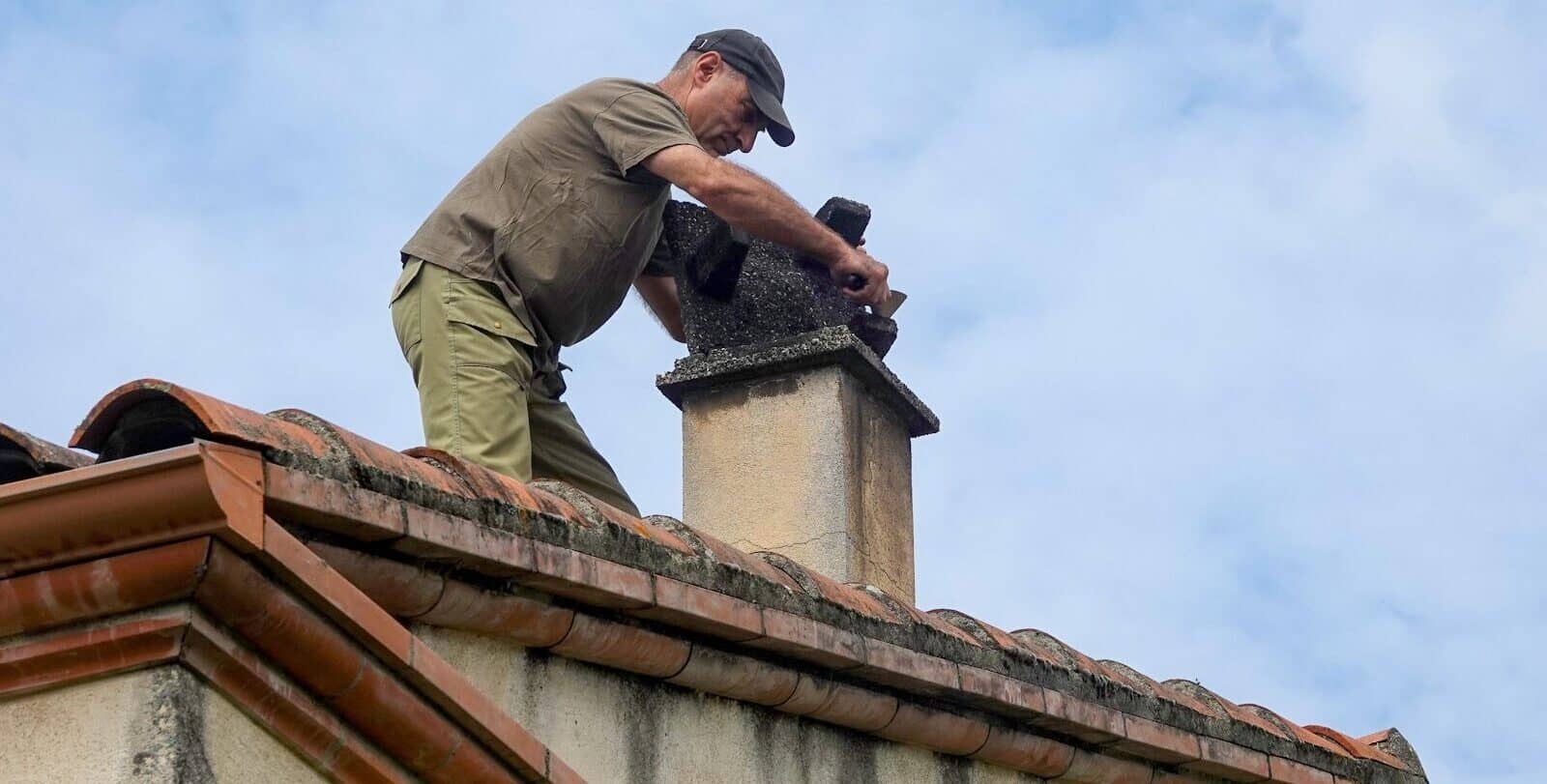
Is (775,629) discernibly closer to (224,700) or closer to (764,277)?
(224,700)

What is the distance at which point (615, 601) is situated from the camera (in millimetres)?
4086

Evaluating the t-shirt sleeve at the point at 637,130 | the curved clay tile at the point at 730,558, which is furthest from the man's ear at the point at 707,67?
the curved clay tile at the point at 730,558

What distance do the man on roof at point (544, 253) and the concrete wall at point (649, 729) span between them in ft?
3.43

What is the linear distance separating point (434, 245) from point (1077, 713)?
1828 mm

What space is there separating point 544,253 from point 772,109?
79cm

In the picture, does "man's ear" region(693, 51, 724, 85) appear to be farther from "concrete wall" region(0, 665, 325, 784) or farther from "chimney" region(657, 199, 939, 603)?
"concrete wall" region(0, 665, 325, 784)

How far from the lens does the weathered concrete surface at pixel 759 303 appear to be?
6.64 metres

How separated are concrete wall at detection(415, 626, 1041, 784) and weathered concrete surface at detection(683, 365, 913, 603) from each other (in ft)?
4.86

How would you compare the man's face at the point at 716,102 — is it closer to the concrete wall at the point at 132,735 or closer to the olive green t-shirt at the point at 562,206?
the olive green t-shirt at the point at 562,206

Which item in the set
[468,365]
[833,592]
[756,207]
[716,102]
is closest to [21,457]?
[833,592]

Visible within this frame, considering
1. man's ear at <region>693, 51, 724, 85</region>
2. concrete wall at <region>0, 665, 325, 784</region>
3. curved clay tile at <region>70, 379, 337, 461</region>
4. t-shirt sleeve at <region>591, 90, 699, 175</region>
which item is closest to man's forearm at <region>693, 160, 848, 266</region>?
t-shirt sleeve at <region>591, 90, 699, 175</region>

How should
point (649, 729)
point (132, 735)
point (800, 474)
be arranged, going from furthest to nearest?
point (800, 474), point (649, 729), point (132, 735)

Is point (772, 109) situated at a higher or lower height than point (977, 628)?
higher

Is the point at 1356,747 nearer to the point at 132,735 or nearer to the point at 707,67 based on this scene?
the point at 707,67
